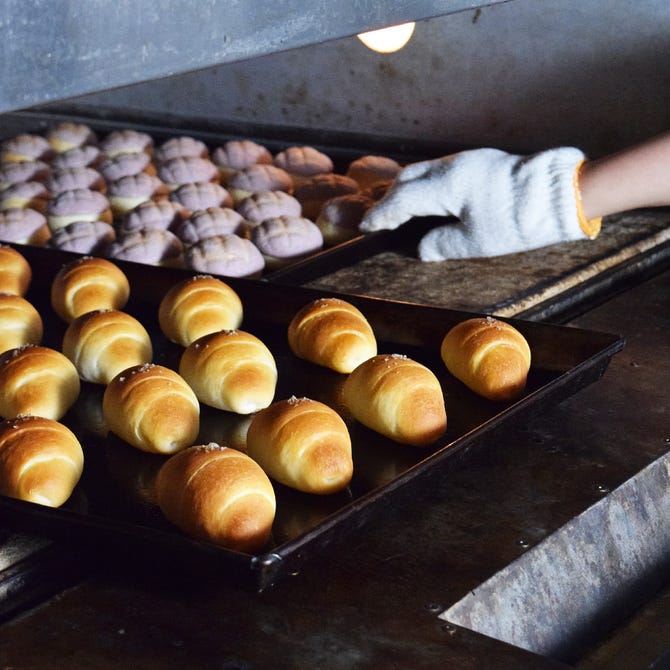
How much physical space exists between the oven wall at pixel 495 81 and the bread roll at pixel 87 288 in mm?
1759

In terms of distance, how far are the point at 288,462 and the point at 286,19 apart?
73cm

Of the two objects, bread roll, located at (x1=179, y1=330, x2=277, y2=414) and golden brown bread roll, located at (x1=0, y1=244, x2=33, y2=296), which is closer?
bread roll, located at (x1=179, y1=330, x2=277, y2=414)

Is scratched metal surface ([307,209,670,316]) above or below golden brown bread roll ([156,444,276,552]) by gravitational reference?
above

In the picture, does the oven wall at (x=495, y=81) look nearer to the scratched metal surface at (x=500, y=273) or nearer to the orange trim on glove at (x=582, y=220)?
the scratched metal surface at (x=500, y=273)

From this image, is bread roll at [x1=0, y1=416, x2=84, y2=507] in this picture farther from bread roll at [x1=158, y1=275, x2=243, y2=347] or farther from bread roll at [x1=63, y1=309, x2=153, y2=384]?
bread roll at [x1=158, y1=275, x2=243, y2=347]

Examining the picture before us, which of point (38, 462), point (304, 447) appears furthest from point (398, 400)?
point (38, 462)

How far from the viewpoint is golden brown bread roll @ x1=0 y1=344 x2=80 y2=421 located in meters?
1.98

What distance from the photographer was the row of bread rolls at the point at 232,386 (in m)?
1.56

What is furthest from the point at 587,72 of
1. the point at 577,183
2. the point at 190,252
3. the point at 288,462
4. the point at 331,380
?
the point at 288,462

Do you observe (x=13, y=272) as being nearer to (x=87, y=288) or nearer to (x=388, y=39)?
(x=87, y=288)

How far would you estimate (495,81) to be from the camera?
148 inches

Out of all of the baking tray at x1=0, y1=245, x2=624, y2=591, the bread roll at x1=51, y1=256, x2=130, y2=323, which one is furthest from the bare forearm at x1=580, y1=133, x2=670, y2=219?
the bread roll at x1=51, y1=256, x2=130, y2=323

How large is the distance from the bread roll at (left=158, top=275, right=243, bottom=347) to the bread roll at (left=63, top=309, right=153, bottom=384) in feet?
0.35

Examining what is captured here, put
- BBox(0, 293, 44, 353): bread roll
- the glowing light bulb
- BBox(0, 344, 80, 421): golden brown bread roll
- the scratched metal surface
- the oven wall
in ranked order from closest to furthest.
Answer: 1. BBox(0, 344, 80, 421): golden brown bread roll
2. BBox(0, 293, 44, 353): bread roll
3. the scratched metal surface
4. the glowing light bulb
5. the oven wall
